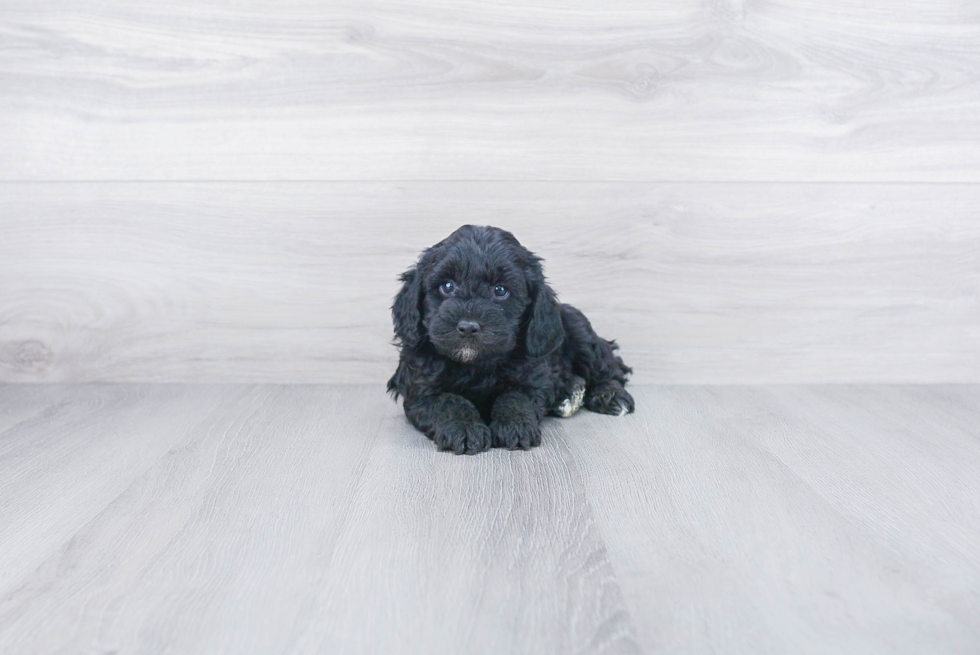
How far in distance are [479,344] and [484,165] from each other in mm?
842

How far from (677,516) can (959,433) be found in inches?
43.1

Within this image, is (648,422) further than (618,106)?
No

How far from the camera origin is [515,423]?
1.93m

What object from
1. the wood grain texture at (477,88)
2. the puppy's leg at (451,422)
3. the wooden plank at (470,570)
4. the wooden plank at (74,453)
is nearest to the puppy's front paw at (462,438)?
the puppy's leg at (451,422)

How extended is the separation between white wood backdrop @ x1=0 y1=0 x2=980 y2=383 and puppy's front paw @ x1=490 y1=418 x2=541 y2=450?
2.52ft

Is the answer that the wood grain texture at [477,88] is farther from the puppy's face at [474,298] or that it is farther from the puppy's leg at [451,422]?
the puppy's leg at [451,422]

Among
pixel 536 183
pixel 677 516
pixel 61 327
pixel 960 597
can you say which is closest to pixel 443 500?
pixel 677 516

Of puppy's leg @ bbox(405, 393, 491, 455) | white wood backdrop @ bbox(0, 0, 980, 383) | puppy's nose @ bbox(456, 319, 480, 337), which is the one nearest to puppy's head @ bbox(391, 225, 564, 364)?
puppy's nose @ bbox(456, 319, 480, 337)

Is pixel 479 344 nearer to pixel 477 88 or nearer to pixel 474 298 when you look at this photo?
pixel 474 298

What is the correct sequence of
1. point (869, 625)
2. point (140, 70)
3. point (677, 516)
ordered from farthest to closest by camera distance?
point (140, 70), point (677, 516), point (869, 625)

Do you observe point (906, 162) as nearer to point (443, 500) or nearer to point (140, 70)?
point (443, 500)

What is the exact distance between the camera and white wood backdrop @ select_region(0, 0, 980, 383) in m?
2.52

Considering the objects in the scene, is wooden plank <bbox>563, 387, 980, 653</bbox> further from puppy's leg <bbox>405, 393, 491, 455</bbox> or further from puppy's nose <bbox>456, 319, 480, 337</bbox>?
puppy's nose <bbox>456, 319, 480, 337</bbox>

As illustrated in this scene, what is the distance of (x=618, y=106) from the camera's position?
8.34 ft
